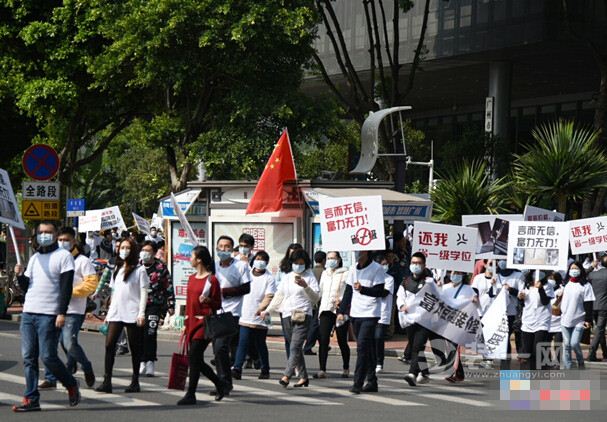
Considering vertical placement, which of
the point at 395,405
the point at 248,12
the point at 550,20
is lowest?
the point at 395,405

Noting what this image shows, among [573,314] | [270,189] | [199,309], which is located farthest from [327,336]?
[270,189]

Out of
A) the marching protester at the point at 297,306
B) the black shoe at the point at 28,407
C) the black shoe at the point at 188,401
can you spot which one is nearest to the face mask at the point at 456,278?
the marching protester at the point at 297,306

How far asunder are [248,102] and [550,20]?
560 inches

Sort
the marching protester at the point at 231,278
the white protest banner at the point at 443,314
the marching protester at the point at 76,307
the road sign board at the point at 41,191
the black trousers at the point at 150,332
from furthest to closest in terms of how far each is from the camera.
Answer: the road sign board at the point at 41,191 < the white protest banner at the point at 443,314 < the black trousers at the point at 150,332 < the marching protester at the point at 231,278 < the marching protester at the point at 76,307

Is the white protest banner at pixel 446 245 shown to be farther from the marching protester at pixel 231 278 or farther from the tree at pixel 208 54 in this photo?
the tree at pixel 208 54

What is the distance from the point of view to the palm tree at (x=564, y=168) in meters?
25.0

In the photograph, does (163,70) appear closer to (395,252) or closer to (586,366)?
(395,252)

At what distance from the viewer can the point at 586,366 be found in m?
19.9

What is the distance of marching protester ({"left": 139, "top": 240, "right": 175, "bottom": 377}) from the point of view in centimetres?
1584

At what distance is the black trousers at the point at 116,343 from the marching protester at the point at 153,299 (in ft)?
4.25

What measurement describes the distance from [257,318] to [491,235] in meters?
5.91

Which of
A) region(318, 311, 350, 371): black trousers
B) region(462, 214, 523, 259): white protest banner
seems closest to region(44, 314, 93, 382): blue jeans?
region(318, 311, 350, 371): black trousers

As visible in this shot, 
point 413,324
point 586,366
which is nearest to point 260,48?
point 586,366

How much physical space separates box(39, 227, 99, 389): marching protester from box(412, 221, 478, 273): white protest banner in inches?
203
